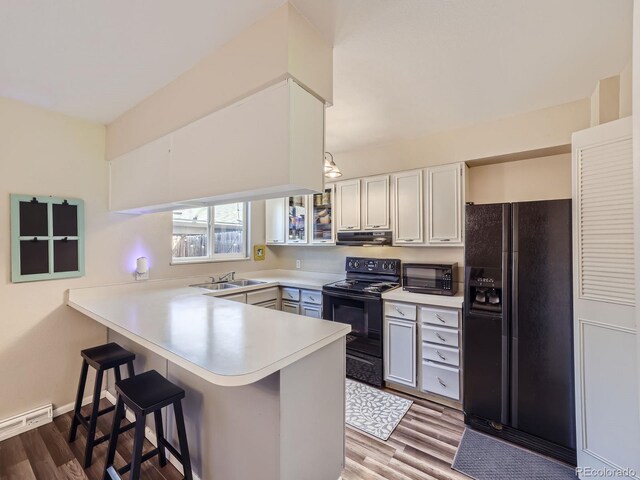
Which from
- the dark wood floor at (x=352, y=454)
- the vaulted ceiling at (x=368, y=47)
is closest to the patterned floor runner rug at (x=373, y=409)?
the dark wood floor at (x=352, y=454)

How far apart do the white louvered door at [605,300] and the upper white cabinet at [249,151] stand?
1.62 metres

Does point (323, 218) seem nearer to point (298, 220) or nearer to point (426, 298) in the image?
point (298, 220)

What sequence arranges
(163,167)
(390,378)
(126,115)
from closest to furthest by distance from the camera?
(163,167) → (126,115) → (390,378)

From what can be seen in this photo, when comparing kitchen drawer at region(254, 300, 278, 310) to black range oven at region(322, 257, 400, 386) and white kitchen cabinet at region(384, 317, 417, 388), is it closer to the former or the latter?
black range oven at region(322, 257, 400, 386)

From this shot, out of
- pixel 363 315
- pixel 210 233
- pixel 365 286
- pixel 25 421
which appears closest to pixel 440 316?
pixel 363 315

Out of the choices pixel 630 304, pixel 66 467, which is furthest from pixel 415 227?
pixel 66 467

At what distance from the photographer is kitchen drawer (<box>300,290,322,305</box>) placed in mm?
3305

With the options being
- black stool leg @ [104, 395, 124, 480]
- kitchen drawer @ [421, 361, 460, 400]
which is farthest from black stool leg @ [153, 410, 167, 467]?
kitchen drawer @ [421, 361, 460, 400]

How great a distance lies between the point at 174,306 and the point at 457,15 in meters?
2.52

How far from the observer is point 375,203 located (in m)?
3.22

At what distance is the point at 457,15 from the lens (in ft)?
4.51

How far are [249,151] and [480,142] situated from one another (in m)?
2.24

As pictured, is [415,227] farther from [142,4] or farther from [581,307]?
[142,4]

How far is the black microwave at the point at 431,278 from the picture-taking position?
2648mm
